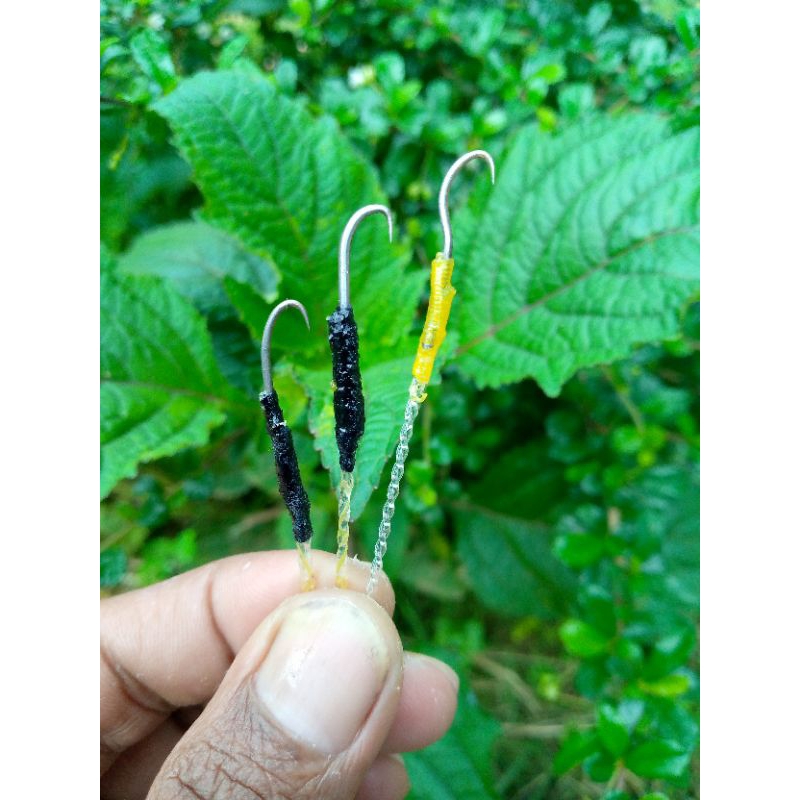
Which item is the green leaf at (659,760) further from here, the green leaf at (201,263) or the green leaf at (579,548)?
the green leaf at (201,263)

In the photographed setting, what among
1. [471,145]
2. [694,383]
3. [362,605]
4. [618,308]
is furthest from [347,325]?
[694,383]

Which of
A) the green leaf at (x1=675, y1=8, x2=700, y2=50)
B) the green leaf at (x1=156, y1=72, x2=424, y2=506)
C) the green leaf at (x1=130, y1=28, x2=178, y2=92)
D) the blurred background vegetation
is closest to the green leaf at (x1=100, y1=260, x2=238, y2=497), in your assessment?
the blurred background vegetation

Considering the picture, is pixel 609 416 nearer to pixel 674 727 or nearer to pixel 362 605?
pixel 674 727

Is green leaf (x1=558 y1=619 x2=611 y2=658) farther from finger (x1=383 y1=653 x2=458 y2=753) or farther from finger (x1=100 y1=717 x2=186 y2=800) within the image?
finger (x1=100 y1=717 x2=186 y2=800)

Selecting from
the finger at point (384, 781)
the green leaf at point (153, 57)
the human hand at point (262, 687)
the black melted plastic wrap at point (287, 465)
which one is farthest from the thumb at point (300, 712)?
the green leaf at point (153, 57)
